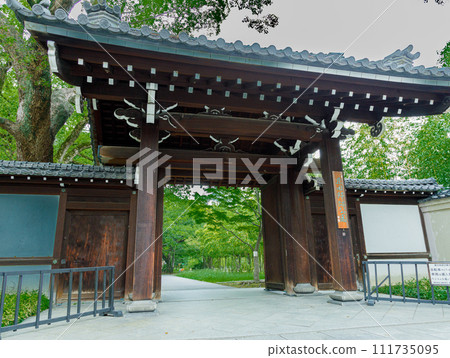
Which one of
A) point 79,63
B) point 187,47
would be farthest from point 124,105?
point 187,47

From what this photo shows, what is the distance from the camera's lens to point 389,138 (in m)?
15.8

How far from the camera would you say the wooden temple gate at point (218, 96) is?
13.1 ft

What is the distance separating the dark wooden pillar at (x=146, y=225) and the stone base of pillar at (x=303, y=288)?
11.9 feet

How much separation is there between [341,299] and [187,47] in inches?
188

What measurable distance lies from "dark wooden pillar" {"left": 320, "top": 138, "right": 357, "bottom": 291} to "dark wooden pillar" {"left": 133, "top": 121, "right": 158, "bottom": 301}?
3182mm

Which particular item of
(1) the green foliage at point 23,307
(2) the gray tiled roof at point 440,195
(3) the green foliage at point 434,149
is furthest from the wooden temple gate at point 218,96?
(3) the green foliage at point 434,149

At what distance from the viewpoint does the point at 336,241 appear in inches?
207

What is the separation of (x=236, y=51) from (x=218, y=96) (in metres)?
1.05

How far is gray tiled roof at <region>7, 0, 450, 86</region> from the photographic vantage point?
3666mm

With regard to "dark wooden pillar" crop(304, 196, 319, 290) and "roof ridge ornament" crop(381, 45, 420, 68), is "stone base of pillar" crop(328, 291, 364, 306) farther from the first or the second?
"roof ridge ornament" crop(381, 45, 420, 68)

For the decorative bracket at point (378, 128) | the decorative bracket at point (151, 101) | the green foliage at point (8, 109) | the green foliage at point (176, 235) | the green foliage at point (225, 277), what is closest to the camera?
the decorative bracket at point (151, 101)

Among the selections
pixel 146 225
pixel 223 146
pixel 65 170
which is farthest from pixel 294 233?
pixel 65 170

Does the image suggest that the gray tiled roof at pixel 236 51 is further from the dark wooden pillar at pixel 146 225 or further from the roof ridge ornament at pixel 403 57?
the dark wooden pillar at pixel 146 225

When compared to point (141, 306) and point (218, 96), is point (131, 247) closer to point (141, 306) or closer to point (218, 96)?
point (141, 306)
